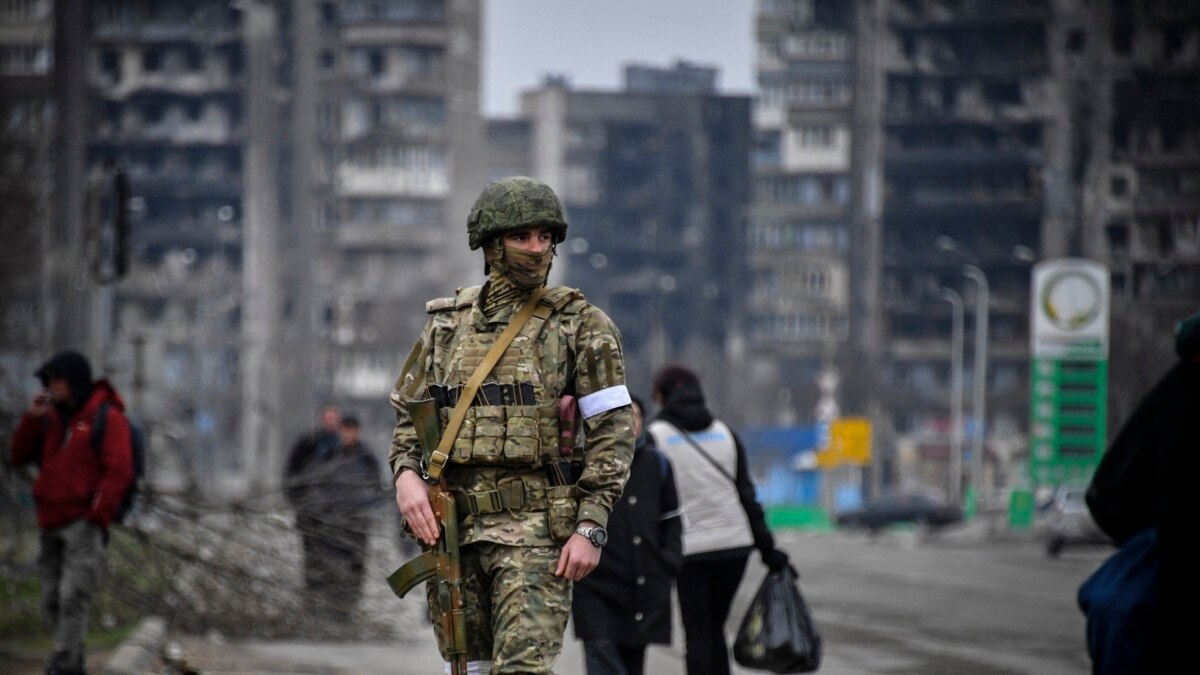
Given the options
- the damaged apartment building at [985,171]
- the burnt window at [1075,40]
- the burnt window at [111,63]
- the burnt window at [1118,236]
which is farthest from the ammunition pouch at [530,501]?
the burnt window at [111,63]

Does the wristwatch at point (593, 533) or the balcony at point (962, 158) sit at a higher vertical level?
the balcony at point (962, 158)

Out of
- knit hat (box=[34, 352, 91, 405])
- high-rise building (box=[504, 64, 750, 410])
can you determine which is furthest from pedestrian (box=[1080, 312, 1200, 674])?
high-rise building (box=[504, 64, 750, 410])

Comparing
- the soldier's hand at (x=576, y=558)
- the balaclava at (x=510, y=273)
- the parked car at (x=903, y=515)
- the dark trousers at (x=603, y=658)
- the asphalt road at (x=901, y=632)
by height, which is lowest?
the parked car at (x=903, y=515)

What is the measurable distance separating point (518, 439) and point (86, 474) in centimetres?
462

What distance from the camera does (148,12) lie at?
96438mm

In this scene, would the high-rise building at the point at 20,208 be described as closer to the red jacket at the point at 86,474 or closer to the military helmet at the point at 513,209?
the red jacket at the point at 86,474

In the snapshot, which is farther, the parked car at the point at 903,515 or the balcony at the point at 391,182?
the balcony at the point at 391,182

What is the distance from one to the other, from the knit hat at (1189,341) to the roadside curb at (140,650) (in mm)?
6436

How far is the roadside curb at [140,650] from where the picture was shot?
415 inches

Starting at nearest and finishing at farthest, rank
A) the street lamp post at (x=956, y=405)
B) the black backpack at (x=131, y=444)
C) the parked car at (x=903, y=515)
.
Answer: the black backpack at (x=131, y=444) → the parked car at (x=903, y=515) → the street lamp post at (x=956, y=405)

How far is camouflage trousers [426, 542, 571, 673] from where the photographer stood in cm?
560

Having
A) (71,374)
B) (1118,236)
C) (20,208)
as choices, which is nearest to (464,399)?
(71,374)

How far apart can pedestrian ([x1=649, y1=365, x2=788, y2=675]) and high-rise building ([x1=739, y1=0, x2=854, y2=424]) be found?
297 ft

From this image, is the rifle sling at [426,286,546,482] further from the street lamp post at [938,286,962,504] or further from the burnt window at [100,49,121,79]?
the burnt window at [100,49,121,79]
